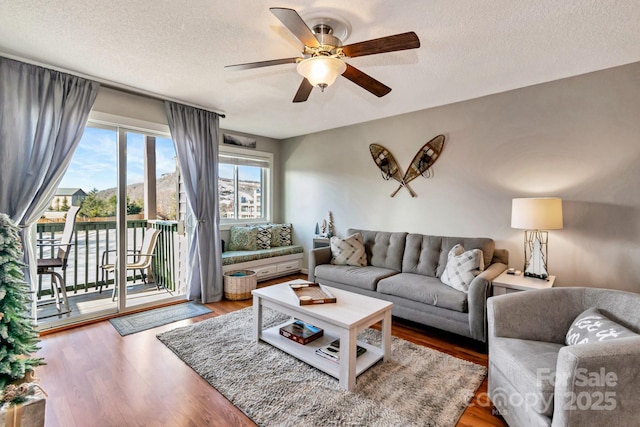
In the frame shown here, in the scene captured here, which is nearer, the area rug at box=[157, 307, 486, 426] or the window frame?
the area rug at box=[157, 307, 486, 426]

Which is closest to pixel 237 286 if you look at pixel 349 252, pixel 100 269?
pixel 349 252

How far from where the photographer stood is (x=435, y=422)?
67.7 inches

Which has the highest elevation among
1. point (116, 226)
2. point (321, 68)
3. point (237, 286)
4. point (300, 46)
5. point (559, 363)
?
point (300, 46)

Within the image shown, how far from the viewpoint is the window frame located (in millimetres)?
4844

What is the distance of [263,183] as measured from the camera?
18.1 feet

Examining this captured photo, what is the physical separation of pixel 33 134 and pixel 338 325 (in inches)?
122

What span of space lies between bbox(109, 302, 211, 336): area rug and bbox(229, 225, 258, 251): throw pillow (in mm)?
1190

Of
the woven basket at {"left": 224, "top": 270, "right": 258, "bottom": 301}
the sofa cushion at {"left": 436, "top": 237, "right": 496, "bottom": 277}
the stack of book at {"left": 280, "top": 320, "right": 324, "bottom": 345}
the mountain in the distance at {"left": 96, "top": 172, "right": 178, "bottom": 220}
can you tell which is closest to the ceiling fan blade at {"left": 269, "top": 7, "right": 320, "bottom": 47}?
the stack of book at {"left": 280, "top": 320, "right": 324, "bottom": 345}

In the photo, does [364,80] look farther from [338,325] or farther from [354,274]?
[354,274]

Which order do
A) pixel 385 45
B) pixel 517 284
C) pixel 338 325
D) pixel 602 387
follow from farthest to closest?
pixel 517 284 → pixel 338 325 → pixel 385 45 → pixel 602 387

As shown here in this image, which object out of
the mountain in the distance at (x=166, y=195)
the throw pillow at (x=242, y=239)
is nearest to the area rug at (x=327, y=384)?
the mountain in the distance at (x=166, y=195)

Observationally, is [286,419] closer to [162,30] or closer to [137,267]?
[162,30]

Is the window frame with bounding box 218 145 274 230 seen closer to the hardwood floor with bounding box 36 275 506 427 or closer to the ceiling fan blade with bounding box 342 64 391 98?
the hardwood floor with bounding box 36 275 506 427

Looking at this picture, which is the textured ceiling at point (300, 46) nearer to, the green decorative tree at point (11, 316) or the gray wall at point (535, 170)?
the gray wall at point (535, 170)
